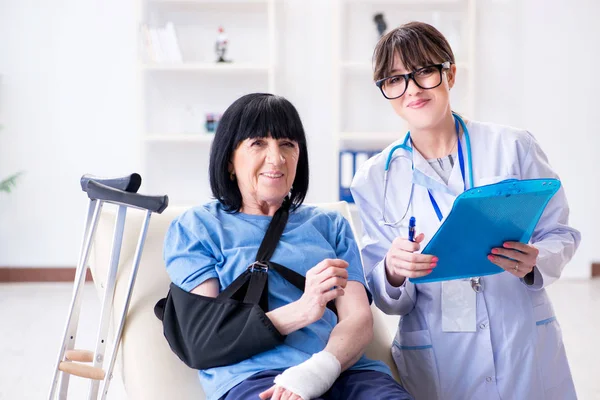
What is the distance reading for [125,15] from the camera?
4.87 meters

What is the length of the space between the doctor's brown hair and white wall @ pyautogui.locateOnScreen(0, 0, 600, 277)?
10.5 feet

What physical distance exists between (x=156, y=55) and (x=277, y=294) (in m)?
3.36

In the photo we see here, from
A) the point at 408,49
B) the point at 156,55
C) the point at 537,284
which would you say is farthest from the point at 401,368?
the point at 156,55

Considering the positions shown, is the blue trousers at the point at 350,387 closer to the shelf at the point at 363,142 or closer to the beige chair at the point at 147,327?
the beige chair at the point at 147,327

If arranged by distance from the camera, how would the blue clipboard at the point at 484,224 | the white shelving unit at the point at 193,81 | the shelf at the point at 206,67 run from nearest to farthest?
the blue clipboard at the point at 484,224, the shelf at the point at 206,67, the white shelving unit at the point at 193,81

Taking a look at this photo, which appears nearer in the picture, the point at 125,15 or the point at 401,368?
the point at 401,368

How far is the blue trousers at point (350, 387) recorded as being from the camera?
4.62 feet

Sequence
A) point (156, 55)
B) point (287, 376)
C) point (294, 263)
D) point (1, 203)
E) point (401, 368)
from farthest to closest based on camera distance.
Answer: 1. point (1, 203)
2. point (156, 55)
3. point (401, 368)
4. point (294, 263)
5. point (287, 376)

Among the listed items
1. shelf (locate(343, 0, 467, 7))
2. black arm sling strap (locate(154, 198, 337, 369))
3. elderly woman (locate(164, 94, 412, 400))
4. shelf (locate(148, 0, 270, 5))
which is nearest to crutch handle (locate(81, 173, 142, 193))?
elderly woman (locate(164, 94, 412, 400))

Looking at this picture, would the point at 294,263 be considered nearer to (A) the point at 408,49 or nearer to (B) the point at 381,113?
(A) the point at 408,49

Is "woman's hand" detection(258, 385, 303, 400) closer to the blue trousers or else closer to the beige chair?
the blue trousers

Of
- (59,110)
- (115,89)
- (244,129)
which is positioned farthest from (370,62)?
(244,129)

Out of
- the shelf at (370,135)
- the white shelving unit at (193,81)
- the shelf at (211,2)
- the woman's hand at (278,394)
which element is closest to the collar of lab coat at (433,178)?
the woman's hand at (278,394)

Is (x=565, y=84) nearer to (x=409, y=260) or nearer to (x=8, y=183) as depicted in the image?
A: (x=8, y=183)
